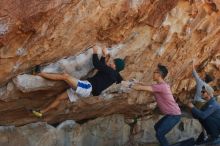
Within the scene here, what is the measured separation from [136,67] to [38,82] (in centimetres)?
247

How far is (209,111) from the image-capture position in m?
10.1

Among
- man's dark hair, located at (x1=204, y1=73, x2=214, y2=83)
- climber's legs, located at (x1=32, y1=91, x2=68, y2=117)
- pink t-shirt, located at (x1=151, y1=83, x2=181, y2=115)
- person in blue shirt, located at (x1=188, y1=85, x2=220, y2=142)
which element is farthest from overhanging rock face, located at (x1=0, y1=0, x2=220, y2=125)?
person in blue shirt, located at (x1=188, y1=85, x2=220, y2=142)

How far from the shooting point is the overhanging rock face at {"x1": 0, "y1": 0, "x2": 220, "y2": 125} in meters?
7.60

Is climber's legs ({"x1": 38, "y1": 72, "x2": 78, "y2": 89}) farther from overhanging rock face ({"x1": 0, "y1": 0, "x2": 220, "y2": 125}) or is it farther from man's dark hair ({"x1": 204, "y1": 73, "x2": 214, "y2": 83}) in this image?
man's dark hair ({"x1": 204, "y1": 73, "x2": 214, "y2": 83})

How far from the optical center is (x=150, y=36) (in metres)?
9.58

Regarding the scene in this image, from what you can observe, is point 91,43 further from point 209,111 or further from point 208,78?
point 208,78

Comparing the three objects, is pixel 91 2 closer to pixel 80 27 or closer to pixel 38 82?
pixel 80 27

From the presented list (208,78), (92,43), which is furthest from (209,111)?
(92,43)

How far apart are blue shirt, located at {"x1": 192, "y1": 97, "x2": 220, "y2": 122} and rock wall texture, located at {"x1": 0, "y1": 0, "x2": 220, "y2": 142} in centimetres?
129

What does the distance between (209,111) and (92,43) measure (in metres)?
3.05

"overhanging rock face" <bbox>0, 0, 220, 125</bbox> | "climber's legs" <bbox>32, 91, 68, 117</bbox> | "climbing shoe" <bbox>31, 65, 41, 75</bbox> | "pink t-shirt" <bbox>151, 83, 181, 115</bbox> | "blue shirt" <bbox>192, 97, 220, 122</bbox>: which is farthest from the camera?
"blue shirt" <bbox>192, 97, 220, 122</bbox>

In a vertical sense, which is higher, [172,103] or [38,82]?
[38,82]

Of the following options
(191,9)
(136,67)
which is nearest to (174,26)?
(191,9)

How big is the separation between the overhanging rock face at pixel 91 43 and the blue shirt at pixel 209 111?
4.22 ft
